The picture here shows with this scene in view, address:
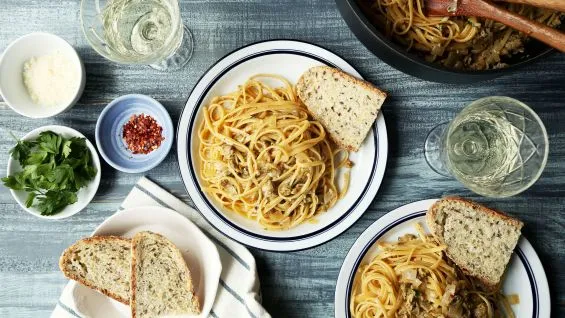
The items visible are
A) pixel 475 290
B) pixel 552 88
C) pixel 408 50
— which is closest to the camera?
pixel 408 50

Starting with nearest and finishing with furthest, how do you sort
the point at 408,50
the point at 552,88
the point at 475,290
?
the point at 408,50 → the point at 475,290 → the point at 552,88

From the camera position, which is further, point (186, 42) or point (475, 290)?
point (186, 42)

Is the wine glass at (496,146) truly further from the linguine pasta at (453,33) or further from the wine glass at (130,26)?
the wine glass at (130,26)

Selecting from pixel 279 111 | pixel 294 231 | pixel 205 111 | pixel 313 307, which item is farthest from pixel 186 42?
pixel 313 307

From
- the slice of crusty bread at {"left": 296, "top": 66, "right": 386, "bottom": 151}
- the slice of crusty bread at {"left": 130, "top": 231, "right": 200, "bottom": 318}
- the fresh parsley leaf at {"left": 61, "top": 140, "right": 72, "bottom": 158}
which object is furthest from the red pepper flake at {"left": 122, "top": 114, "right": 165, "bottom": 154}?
the slice of crusty bread at {"left": 296, "top": 66, "right": 386, "bottom": 151}

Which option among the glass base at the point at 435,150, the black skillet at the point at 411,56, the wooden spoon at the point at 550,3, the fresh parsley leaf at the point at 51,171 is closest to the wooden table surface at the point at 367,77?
the glass base at the point at 435,150

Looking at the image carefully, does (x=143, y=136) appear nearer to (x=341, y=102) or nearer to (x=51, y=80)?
(x=51, y=80)

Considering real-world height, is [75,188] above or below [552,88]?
below

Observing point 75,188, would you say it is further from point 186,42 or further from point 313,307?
point 313,307
